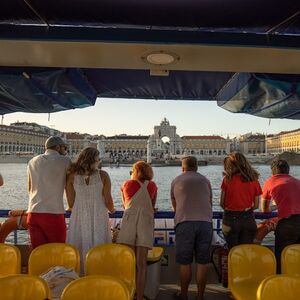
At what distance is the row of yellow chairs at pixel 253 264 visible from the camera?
2658mm

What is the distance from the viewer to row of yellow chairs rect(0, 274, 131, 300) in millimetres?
1958

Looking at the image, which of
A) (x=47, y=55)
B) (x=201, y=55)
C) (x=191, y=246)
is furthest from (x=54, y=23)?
(x=191, y=246)

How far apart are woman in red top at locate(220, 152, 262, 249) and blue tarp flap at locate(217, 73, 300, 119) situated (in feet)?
2.98

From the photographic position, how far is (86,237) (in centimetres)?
298

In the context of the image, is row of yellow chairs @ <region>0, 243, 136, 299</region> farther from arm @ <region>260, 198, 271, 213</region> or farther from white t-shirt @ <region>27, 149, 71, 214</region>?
arm @ <region>260, 198, 271, 213</region>

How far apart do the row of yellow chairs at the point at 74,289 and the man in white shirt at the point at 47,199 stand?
1032mm

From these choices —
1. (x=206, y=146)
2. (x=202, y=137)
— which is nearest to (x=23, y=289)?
(x=206, y=146)

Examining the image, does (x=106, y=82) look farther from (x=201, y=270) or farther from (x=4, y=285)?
(x=4, y=285)

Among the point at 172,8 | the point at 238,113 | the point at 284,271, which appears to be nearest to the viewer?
the point at 172,8

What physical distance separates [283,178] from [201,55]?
1.33 meters

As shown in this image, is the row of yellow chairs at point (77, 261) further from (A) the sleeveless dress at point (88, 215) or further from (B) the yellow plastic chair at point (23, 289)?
(B) the yellow plastic chair at point (23, 289)

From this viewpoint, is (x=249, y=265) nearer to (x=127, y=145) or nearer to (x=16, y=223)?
(x=16, y=223)

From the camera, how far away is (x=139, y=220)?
2975 millimetres

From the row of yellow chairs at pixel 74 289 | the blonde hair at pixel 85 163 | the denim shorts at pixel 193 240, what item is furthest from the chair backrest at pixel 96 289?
the denim shorts at pixel 193 240
